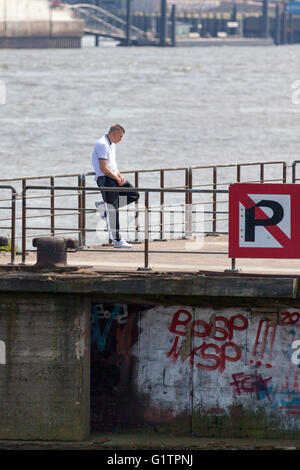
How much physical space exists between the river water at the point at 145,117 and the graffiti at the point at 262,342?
1539 inches

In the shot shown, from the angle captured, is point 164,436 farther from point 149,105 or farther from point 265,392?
point 149,105

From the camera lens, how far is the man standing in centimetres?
1659

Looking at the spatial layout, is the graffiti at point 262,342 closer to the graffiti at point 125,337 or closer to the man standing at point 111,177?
the graffiti at point 125,337

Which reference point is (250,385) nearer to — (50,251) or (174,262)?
(174,262)

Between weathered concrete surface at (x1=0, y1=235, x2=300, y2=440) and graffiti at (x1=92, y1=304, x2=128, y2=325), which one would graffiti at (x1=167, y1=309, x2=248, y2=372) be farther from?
graffiti at (x1=92, y1=304, x2=128, y2=325)

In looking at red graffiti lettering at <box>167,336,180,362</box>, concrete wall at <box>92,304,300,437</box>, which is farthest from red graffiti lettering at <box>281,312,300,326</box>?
red graffiti lettering at <box>167,336,180,362</box>

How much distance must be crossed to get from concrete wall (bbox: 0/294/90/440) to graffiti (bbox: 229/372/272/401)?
205 cm

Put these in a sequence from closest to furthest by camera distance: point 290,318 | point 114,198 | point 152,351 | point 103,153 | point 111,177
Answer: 1. point 290,318
2. point 152,351
3. point 103,153
4. point 111,177
5. point 114,198

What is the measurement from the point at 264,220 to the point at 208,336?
70.3 inches

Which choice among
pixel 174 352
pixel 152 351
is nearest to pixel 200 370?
pixel 174 352

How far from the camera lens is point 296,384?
616 inches

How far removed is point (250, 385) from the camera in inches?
617

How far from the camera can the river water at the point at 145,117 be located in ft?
209
